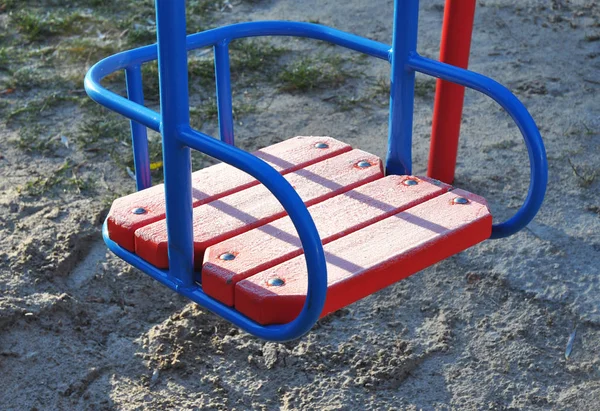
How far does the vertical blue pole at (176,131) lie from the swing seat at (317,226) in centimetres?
5

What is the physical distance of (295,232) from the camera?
6.93 ft

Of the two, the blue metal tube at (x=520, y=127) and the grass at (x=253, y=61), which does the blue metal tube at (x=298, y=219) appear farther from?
the grass at (x=253, y=61)

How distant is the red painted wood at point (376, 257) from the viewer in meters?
1.88

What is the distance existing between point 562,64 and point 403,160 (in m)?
2.35

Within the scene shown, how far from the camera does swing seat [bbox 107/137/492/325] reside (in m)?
1.92

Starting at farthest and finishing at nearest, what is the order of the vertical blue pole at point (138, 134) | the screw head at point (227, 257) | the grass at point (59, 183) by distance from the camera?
the grass at point (59, 183)
the vertical blue pole at point (138, 134)
the screw head at point (227, 257)

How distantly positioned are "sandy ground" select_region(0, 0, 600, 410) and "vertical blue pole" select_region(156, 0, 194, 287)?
31.0 inches

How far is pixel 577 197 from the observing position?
353 centimetres

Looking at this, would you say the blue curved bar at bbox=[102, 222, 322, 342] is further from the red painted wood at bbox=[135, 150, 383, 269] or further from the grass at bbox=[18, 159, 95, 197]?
the grass at bbox=[18, 159, 95, 197]

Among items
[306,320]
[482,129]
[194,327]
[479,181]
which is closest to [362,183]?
[306,320]

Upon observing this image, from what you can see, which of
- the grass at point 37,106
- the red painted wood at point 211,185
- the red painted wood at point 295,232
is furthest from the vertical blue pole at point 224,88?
the grass at point 37,106

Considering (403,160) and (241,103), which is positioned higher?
(403,160)

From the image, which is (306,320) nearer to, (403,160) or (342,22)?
(403,160)

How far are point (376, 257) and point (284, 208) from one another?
0.26 meters
